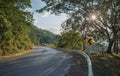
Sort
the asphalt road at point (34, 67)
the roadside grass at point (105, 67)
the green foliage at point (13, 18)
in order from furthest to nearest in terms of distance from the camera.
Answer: the green foliage at point (13, 18) → the roadside grass at point (105, 67) → the asphalt road at point (34, 67)

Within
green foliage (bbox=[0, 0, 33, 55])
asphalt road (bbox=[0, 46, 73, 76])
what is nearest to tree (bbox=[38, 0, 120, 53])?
green foliage (bbox=[0, 0, 33, 55])

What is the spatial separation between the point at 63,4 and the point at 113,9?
6.92 m

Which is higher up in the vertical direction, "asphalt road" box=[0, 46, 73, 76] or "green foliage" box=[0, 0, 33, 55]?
"green foliage" box=[0, 0, 33, 55]

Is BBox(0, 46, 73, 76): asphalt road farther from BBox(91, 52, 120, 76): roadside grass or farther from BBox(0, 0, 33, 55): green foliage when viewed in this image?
BBox(0, 0, 33, 55): green foliage

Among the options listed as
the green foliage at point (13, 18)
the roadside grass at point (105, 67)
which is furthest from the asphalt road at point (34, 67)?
the green foliage at point (13, 18)

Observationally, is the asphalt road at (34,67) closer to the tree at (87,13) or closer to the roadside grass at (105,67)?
the roadside grass at (105,67)

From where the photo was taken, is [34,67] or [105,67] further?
[105,67]

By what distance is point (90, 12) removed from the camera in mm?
31469

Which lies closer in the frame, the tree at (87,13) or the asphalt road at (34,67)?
the asphalt road at (34,67)

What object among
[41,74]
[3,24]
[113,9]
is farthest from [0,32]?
[41,74]

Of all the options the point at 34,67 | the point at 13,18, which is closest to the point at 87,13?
the point at 13,18

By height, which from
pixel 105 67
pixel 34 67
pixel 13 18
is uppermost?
pixel 13 18

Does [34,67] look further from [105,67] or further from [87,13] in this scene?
[87,13]

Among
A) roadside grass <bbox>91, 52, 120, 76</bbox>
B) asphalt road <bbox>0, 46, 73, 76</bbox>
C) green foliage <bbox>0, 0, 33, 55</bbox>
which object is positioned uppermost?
green foliage <bbox>0, 0, 33, 55</bbox>
